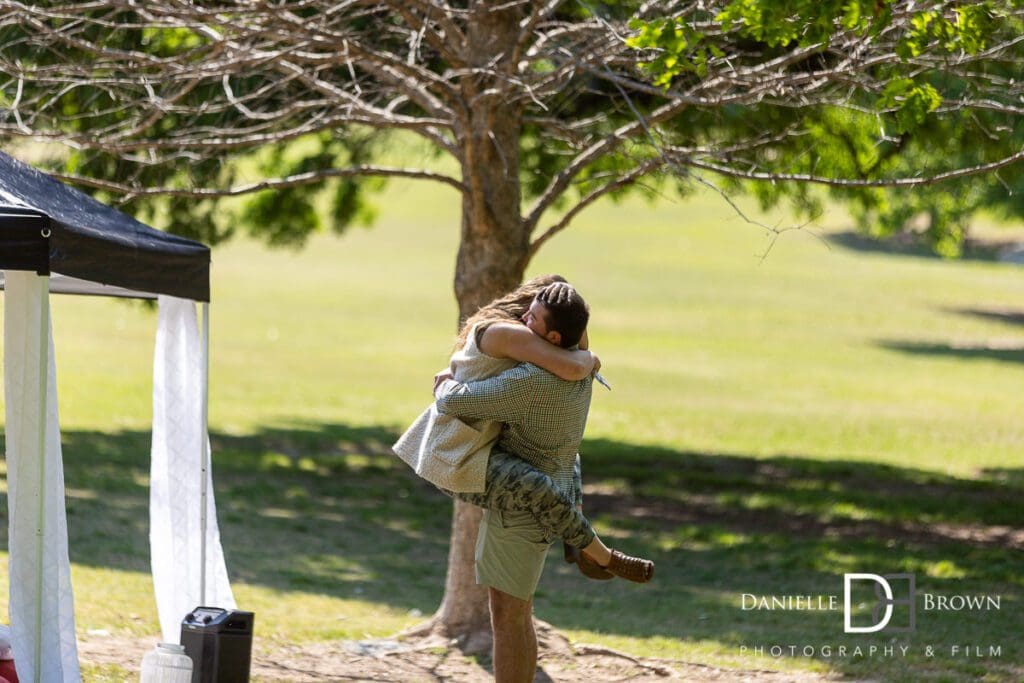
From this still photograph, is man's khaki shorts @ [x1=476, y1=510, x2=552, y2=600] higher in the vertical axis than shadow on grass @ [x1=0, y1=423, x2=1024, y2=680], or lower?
higher

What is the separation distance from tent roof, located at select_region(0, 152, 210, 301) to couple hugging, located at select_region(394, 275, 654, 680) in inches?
58.5

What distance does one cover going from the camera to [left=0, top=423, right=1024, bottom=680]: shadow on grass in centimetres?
935

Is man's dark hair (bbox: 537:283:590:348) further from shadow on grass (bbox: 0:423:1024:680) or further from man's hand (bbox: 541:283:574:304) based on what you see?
shadow on grass (bbox: 0:423:1024:680)

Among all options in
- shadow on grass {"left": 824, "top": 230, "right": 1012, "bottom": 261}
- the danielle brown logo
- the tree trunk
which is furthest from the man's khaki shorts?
shadow on grass {"left": 824, "top": 230, "right": 1012, "bottom": 261}

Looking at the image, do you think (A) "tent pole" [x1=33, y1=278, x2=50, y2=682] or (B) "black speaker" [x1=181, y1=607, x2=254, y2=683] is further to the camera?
(B) "black speaker" [x1=181, y1=607, x2=254, y2=683]

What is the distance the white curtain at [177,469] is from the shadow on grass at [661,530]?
2.80 metres

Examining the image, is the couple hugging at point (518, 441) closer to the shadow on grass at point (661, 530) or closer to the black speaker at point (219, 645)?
the black speaker at point (219, 645)

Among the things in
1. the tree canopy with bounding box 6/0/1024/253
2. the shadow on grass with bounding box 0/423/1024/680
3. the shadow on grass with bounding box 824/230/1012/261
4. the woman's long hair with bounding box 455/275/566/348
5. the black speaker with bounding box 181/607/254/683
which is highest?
the shadow on grass with bounding box 824/230/1012/261

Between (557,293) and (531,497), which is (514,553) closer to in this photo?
(531,497)

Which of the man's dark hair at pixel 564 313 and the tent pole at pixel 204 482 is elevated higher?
the man's dark hair at pixel 564 313

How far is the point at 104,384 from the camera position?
24188mm

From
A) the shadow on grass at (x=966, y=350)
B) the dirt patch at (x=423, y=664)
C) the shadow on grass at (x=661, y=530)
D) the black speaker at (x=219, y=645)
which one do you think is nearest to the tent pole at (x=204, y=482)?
the dirt patch at (x=423, y=664)

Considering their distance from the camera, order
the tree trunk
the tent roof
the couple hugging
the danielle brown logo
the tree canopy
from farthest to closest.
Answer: the danielle brown logo → the tree trunk → the tree canopy → the couple hugging → the tent roof

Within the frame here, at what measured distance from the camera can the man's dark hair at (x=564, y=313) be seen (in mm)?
5262
